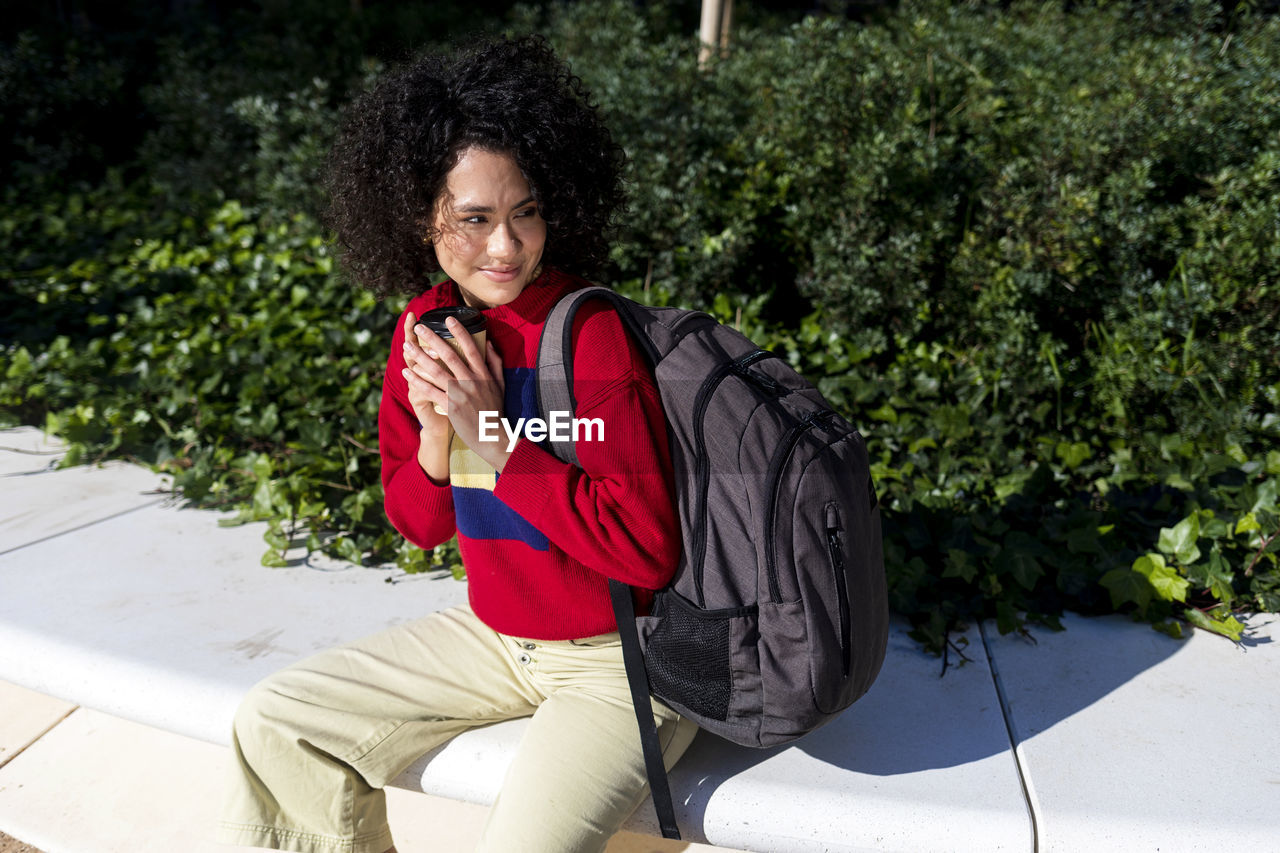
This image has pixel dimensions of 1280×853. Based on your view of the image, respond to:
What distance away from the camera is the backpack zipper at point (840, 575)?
156 centimetres

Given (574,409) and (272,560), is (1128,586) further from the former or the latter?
(272,560)

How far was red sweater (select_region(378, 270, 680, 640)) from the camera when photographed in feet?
5.13

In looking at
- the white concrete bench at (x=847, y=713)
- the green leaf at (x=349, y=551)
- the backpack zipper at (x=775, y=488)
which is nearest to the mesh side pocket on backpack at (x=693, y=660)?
the backpack zipper at (x=775, y=488)

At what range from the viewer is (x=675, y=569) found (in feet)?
5.40

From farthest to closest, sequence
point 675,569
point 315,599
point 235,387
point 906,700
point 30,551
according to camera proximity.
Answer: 1. point 235,387
2. point 30,551
3. point 315,599
4. point 906,700
5. point 675,569

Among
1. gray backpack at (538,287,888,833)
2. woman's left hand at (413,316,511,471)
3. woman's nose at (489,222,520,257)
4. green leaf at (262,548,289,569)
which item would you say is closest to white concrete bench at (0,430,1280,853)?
green leaf at (262,548,289,569)

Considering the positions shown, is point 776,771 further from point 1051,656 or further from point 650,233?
point 650,233

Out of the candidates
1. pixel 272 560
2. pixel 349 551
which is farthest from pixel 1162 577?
pixel 272 560

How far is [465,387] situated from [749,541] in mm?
518

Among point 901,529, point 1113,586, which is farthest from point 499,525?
point 1113,586

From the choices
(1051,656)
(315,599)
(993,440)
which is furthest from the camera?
(993,440)

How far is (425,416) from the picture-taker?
175cm

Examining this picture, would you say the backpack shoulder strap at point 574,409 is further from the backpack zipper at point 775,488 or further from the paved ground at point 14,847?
the paved ground at point 14,847

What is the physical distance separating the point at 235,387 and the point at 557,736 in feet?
8.47
